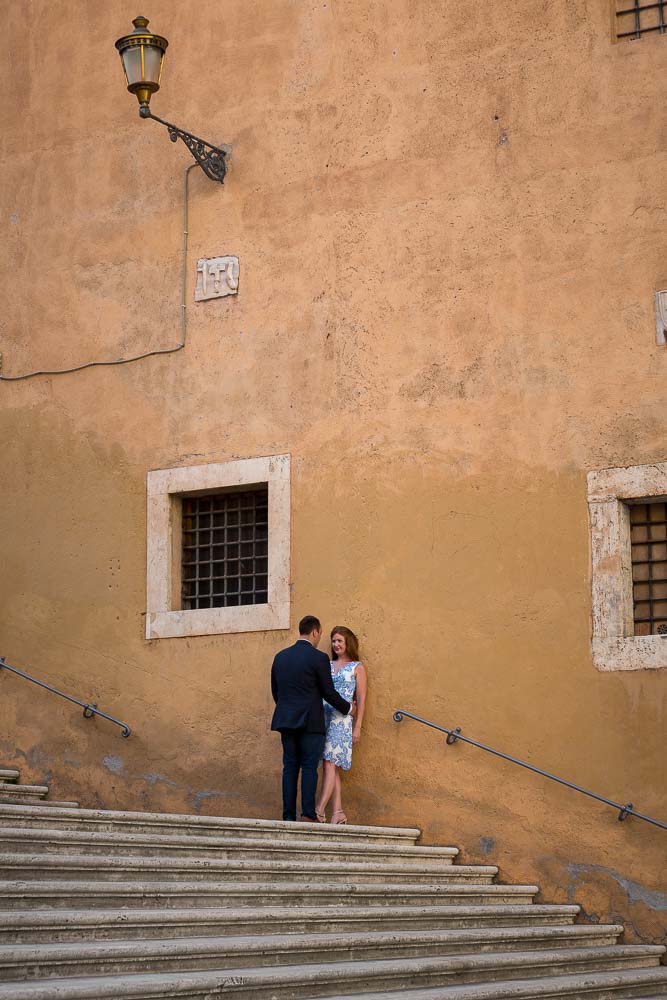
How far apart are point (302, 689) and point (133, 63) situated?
13.3ft

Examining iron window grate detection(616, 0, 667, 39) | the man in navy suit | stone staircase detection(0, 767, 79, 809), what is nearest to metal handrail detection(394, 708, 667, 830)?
the man in navy suit

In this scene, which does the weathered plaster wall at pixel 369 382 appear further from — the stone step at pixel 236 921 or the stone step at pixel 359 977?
the stone step at pixel 236 921

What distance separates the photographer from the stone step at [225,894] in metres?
5.84

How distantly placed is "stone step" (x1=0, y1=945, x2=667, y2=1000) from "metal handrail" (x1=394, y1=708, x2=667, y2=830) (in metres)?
0.74

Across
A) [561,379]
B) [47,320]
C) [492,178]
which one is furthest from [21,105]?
[561,379]

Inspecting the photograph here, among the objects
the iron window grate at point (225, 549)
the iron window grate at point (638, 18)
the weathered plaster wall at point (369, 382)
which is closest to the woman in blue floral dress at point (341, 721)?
the weathered plaster wall at point (369, 382)

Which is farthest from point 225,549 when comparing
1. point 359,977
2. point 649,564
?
point 359,977

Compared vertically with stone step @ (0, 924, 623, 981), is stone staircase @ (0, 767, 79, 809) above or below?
above

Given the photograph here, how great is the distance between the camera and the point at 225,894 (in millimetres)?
6520

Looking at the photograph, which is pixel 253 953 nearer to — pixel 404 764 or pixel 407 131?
pixel 404 764

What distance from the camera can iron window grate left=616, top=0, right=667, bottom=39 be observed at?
31.0 feet

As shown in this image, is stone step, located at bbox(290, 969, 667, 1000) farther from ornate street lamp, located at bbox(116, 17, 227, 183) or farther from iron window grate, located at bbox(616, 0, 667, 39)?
ornate street lamp, located at bbox(116, 17, 227, 183)

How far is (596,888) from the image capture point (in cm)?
861

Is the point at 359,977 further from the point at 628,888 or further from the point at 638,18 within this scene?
the point at 638,18
